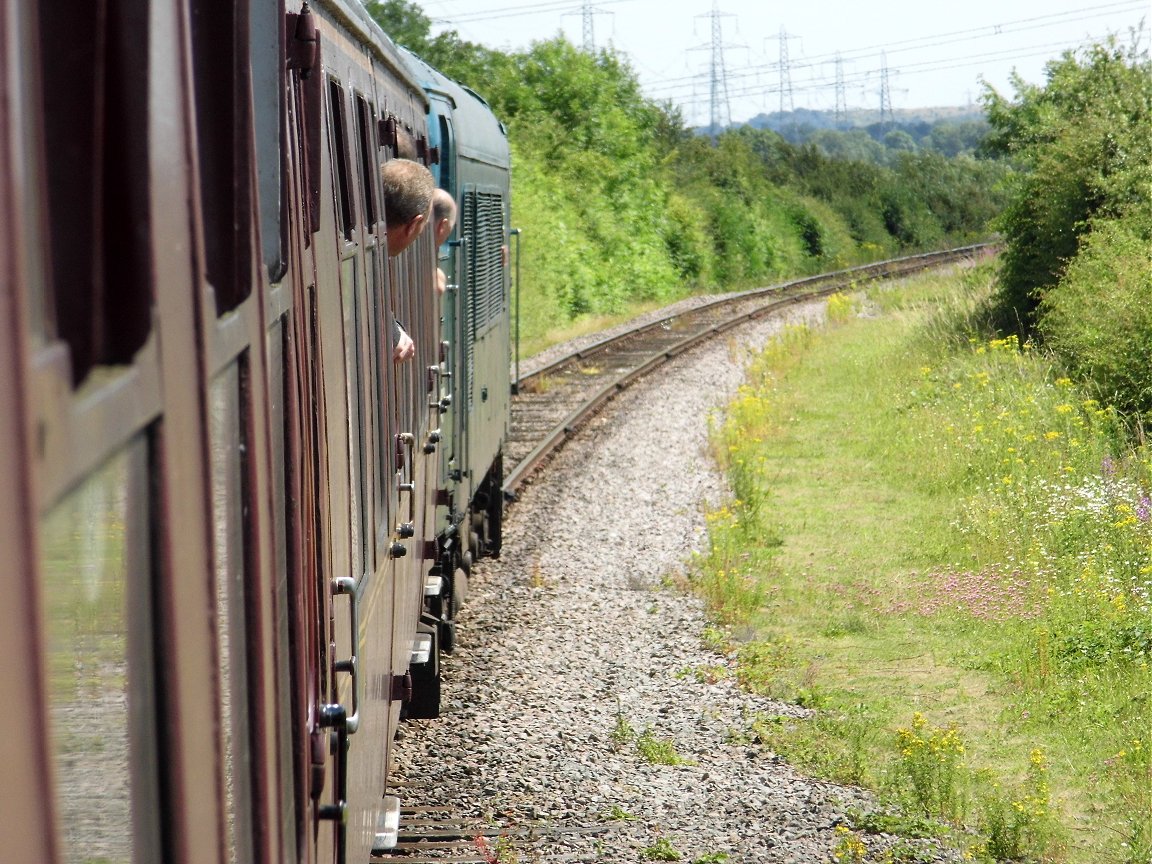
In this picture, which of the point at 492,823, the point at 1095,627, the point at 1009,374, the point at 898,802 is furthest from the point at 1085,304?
the point at 492,823

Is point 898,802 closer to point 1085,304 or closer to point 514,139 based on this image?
point 1085,304

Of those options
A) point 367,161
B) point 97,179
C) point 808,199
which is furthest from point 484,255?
point 808,199

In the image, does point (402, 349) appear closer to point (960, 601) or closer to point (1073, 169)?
point (960, 601)

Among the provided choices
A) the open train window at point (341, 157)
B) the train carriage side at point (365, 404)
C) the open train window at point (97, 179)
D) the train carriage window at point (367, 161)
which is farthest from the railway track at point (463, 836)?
the open train window at point (97, 179)

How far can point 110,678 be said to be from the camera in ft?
4.44

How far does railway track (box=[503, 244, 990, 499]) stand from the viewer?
1591cm

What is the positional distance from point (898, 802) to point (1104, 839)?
920 millimetres

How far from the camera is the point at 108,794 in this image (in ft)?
4.30

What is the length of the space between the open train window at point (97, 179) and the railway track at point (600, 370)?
12.1 metres

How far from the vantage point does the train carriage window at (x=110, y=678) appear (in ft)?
4.00

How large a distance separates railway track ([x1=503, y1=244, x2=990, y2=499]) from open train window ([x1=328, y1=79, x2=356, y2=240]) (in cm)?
950

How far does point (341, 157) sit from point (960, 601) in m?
7.24

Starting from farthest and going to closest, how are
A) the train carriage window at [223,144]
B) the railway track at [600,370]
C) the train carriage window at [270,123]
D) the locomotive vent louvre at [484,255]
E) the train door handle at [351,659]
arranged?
the railway track at [600,370]
the locomotive vent louvre at [484,255]
the train door handle at [351,659]
the train carriage window at [270,123]
the train carriage window at [223,144]

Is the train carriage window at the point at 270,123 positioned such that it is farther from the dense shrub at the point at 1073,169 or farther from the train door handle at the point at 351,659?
the dense shrub at the point at 1073,169
